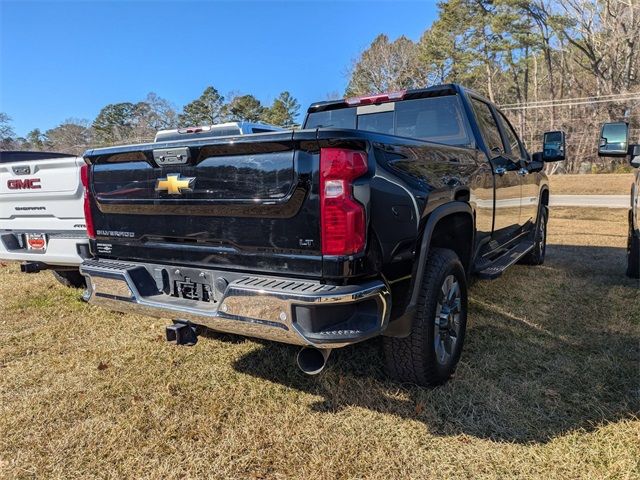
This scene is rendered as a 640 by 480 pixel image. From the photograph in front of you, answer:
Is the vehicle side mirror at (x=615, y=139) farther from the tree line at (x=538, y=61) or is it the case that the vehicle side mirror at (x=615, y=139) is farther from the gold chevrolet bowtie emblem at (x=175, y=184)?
the tree line at (x=538, y=61)

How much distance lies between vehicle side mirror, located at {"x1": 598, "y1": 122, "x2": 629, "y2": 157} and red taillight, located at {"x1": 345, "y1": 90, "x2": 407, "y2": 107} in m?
2.09

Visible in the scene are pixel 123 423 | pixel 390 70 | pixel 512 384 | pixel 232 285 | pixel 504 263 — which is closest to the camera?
pixel 232 285

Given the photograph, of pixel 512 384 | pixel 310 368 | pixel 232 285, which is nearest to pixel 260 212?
pixel 232 285

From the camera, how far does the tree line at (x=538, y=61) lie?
32719mm

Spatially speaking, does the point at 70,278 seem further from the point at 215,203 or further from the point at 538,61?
the point at 538,61

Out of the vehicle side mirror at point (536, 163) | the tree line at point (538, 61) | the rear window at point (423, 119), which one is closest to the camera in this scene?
the rear window at point (423, 119)

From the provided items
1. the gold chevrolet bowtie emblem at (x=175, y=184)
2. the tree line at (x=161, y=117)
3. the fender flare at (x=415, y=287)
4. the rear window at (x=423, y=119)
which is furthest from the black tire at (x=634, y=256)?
the tree line at (x=161, y=117)

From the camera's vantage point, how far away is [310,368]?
2295 millimetres

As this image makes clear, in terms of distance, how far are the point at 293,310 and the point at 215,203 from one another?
0.79 m

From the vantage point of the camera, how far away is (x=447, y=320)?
9.67 feet

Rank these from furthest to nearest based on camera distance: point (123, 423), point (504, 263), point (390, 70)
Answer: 1. point (390, 70)
2. point (504, 263)
3. point (123, 423)

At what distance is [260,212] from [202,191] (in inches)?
16.3

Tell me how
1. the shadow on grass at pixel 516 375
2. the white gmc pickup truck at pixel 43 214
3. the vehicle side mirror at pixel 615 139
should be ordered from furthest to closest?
the vehicle side mirror at pixel 615 139, the white gmc pickup truck at pixel 43 214, the shadow on grass at pixel 516 375

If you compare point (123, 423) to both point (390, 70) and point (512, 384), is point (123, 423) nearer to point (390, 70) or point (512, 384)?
point (512, 384)
